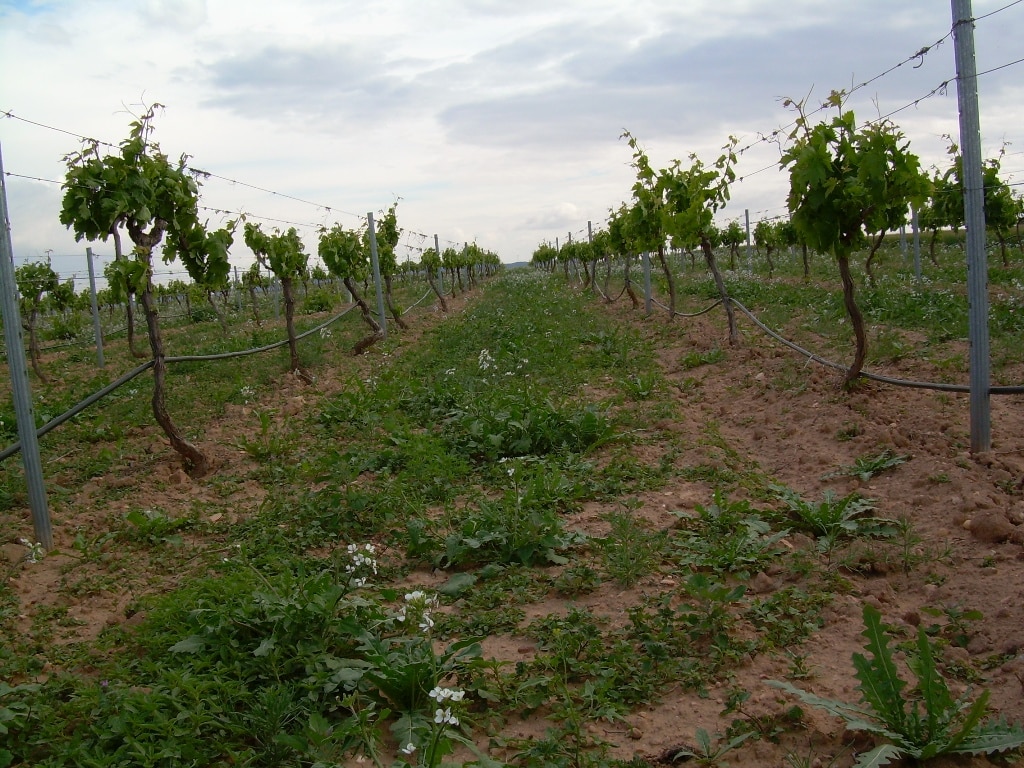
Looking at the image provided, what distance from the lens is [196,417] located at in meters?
9.40

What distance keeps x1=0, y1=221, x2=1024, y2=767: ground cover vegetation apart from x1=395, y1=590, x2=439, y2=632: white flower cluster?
3 centimetres

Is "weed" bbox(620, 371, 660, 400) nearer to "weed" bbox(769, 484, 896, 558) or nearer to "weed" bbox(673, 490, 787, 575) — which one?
"weed" bbox(673, 490, 787, 575)

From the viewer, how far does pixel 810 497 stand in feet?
18.3

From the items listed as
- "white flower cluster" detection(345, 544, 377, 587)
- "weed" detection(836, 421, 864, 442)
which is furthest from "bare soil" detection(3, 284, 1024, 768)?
"white flower cluster" detection(345, 544, 377, 587)

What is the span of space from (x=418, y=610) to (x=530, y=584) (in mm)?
1194

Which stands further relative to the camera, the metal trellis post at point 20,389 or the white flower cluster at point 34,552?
the metal trellis post at point 20,389

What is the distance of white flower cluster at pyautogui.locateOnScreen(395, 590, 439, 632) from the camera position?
3.30 metres

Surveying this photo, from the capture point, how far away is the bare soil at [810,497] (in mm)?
3113

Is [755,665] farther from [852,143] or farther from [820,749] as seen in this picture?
[852,143]

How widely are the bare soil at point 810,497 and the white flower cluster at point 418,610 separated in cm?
41

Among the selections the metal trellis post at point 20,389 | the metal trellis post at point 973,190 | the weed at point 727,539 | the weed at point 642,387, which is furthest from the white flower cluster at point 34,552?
the metal trellis post at point 973,190

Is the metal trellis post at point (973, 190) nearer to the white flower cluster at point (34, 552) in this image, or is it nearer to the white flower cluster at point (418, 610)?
the white flower cluster at point (418, 610)

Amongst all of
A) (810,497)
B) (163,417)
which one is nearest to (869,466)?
(810,497)

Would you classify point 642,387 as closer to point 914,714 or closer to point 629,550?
point 629,550
